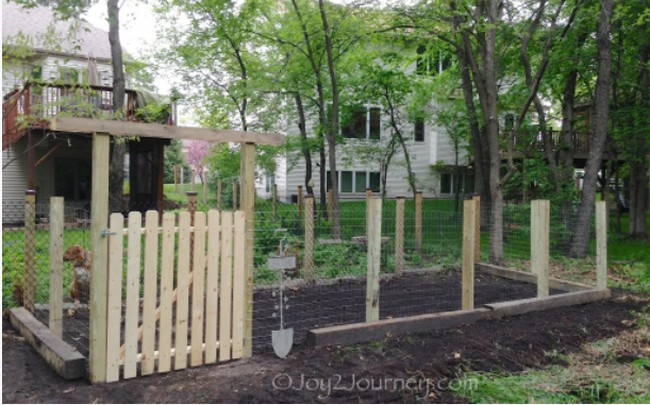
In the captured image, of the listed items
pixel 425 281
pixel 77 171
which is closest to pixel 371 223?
pixel 425 281

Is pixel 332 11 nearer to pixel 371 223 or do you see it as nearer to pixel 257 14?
pixel 257 14

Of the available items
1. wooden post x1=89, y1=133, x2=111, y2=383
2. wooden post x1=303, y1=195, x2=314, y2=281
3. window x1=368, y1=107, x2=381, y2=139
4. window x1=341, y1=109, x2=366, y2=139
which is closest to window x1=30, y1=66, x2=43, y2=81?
wooden post x1=89, y1=133, x2=111, y2=383

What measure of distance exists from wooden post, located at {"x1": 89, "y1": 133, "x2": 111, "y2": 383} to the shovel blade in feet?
4.79

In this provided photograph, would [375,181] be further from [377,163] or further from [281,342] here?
[281,342]

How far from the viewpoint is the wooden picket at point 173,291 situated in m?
4.13

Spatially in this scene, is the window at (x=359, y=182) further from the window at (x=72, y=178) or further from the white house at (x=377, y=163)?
the window at (x=72, y=178)

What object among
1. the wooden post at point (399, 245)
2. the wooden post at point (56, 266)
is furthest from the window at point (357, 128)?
the wooden post at point (56, 266)

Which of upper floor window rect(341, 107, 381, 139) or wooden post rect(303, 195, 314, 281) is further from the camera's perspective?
upper floor window rect(341, 107, 381, 139)

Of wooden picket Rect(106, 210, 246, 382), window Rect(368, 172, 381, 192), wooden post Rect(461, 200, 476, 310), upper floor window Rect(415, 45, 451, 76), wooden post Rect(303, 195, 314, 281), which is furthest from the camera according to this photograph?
window Rect(368, 172, 381, 192)

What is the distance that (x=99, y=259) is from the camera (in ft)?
13.2

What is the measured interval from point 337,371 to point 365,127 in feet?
57.0

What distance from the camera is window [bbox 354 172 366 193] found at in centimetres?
2330

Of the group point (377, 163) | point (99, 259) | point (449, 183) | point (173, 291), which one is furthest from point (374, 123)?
point (99, 259)

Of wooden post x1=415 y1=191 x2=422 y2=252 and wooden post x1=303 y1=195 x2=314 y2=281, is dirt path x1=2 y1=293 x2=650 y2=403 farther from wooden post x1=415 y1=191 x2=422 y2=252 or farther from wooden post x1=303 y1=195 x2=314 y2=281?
wooden post x1=415 y1=191 x2=422 y2=252
